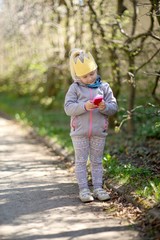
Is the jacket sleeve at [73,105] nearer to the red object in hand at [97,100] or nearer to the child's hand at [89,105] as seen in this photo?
the child's hand at [89,105]

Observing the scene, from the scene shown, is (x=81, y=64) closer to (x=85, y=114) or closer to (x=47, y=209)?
(x=85, y=114)

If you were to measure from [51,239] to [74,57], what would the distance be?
7.80ft

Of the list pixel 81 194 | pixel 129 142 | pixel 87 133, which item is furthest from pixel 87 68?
pixel 129 142

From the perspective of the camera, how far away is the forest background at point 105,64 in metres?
→ 8.20

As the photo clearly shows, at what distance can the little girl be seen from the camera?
6250 mm

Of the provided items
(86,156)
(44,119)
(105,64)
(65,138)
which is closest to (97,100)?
(86,156)

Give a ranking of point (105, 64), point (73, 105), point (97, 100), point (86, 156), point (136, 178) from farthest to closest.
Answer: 1. point (105, 64)
2. point (136, 178)
3. point (86, 156)
4. point (73, 105)
5. point (97, 100)

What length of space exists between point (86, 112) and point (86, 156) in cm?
56

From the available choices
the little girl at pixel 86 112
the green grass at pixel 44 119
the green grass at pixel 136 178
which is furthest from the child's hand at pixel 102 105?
the green grass at pixel 44 119

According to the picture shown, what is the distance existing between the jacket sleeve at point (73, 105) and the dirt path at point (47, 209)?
3.51 ft

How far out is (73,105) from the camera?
6.22 meters

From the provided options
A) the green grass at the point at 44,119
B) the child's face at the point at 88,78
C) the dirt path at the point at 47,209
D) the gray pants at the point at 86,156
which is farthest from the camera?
the green grass at the point at 44,119

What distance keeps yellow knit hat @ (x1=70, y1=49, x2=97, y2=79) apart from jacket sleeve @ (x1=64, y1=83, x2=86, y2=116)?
7.5 inches

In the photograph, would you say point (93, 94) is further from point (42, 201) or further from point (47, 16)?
point (47, 16)
